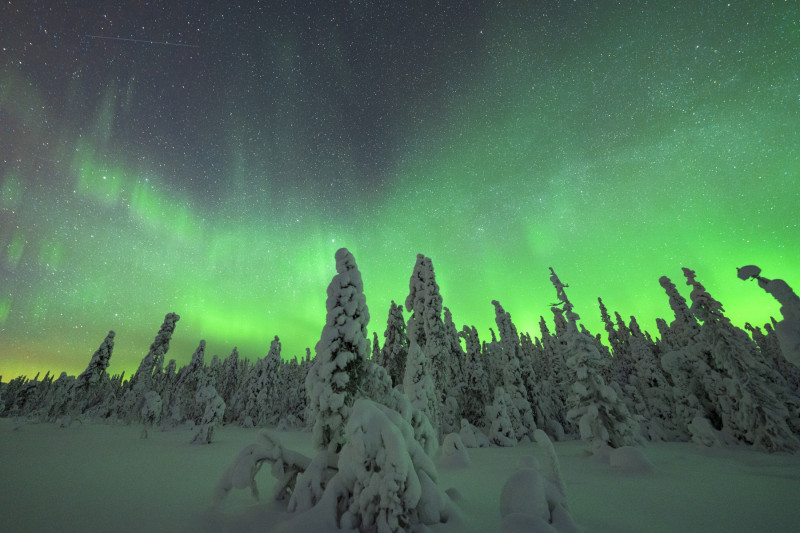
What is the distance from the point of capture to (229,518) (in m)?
7.00

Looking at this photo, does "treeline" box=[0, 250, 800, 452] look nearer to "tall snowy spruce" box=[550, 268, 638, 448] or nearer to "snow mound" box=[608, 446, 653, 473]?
"tall snowy spruce" box=[550, 268, 638, 448]

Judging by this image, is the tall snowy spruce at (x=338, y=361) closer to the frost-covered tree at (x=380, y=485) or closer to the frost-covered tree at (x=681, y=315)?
the frost-covered tree at (x=380, y=485)

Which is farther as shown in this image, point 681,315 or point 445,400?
point 445,400

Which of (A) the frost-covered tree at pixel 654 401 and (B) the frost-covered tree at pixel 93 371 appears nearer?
(A) the frost-covered tree at pixel 654 401

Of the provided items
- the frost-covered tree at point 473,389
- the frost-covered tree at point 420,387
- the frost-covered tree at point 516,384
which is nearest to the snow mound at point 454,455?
the frost-covered tree at point 420,387

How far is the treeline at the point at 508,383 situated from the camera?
10.2 m

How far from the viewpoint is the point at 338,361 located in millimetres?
9578

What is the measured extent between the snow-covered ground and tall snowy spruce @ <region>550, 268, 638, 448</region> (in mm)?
1482

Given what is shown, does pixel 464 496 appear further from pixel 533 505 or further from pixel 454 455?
pixel 454 455

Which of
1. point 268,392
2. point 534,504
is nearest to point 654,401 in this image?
point 534,504

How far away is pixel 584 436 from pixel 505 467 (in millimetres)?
4903

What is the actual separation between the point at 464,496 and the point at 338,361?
555cm

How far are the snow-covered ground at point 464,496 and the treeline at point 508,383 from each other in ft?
8.94

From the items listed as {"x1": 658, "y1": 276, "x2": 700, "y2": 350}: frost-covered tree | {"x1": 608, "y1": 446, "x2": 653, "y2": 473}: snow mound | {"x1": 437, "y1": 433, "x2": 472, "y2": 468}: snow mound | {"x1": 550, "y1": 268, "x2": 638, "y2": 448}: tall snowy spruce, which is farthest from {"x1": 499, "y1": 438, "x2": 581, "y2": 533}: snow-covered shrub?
{"x1": 658, "y1": 276, "x2": 700, "y2": 350}: frost-covered tree
